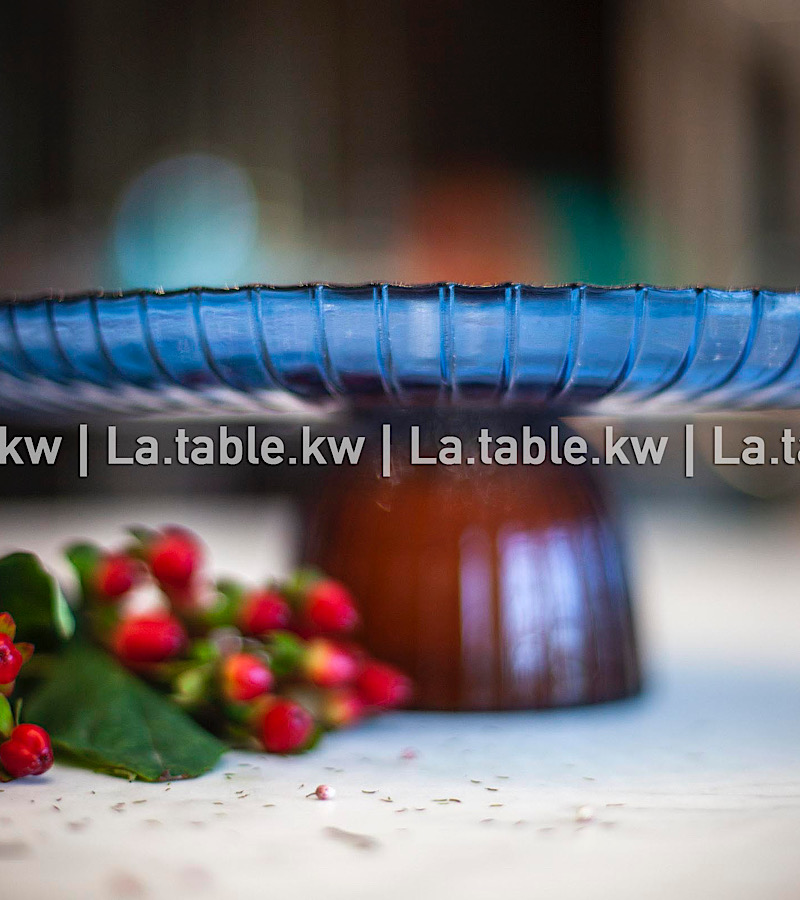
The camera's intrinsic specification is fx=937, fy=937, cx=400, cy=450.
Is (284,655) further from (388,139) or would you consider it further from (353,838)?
(388,139)

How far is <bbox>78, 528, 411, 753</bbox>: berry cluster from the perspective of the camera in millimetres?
328

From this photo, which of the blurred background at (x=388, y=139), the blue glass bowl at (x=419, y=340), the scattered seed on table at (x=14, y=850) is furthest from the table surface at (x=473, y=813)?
the blurred background at (x=388, y=139)

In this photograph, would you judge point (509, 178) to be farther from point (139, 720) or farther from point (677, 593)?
point (139, 720)

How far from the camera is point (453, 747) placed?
0.35 meters

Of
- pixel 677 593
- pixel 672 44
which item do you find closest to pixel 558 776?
pixel 677 593

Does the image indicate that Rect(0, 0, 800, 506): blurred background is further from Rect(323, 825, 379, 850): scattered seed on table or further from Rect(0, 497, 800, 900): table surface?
Rect(323, 825, 379, 850): scattered seed on table

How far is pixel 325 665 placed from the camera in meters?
0.34

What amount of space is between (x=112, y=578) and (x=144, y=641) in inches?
1.1

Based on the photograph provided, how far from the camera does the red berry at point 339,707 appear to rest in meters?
0.36

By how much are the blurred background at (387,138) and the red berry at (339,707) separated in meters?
2.44

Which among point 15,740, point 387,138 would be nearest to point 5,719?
point 15,740

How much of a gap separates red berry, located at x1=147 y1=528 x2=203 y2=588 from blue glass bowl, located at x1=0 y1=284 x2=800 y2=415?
0.08m

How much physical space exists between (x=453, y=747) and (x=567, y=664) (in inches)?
3.0

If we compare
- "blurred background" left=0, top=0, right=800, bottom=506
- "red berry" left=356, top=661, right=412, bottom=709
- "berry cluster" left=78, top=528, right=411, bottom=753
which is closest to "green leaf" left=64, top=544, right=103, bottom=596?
"berry cluster" left=78, top=528, right=411, bottom=753
